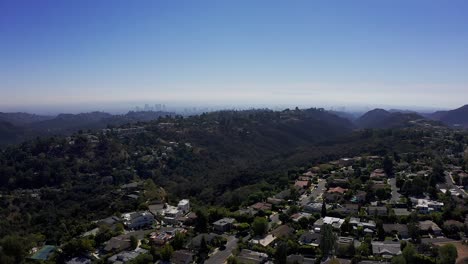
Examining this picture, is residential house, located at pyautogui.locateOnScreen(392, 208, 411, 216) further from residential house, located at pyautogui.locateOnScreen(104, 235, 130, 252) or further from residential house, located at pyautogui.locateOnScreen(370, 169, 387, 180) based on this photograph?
residential house, located at pyautogui.locateOnScreen(104, 235, 130, 252)

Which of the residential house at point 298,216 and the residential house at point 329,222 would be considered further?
the residential house at point 298,216

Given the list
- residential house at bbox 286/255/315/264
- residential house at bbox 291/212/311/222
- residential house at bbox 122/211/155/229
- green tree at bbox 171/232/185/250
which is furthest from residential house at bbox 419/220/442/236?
residential house at bbox 122/211/155/229

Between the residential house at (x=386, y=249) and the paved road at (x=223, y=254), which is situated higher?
the residential house at (x=386, y=249)

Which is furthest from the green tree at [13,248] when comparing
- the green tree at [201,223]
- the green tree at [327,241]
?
the green tree at [327,241]

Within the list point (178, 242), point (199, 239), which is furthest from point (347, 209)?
point (178, 242)

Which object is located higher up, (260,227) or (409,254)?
(409,254)

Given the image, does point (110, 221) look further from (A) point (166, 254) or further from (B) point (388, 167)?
(B) point (388, 167)

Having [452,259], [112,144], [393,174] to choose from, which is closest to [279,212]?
[452,259]

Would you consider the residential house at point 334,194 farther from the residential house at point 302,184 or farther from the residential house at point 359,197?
the residential house at point 302,184
